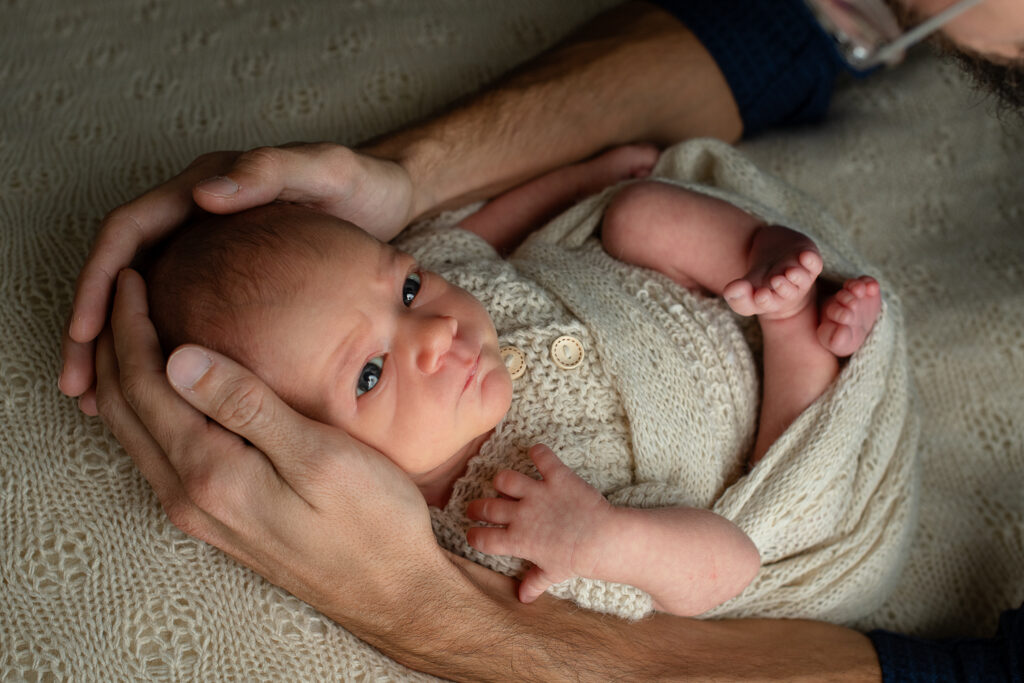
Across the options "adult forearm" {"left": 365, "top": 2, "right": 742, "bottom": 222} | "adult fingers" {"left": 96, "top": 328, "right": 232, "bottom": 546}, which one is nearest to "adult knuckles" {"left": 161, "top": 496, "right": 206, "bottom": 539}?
"adult fingers" {"left": 96, "top": 328, "right": 232, "bottom": 546}

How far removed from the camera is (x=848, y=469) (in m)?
1.42

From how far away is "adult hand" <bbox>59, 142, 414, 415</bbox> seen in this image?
1.15 meters

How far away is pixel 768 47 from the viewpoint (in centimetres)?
186

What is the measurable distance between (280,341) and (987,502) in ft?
4.48

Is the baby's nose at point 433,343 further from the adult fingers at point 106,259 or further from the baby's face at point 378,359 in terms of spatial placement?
the adult fingers at point 106,259

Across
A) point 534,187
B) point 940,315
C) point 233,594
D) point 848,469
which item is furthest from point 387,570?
point 940,315

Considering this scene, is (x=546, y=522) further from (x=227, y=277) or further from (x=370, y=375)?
(x=227, y=277)

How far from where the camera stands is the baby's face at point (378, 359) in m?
1.07

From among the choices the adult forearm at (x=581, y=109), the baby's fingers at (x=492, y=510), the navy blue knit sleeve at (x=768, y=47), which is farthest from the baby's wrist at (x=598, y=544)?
the navy blue knit sleeve at (x=768, y=47)

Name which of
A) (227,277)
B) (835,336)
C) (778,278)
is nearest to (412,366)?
(227,277)

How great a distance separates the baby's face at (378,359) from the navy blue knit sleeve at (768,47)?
42.2 inches

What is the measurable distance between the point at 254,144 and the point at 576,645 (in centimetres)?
122

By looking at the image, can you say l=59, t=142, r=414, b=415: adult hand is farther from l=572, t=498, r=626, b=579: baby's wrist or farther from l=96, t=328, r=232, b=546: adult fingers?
l=572, t=498, r=626, b=579: baby's wrist

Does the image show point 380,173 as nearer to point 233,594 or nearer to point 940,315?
point 233,594
